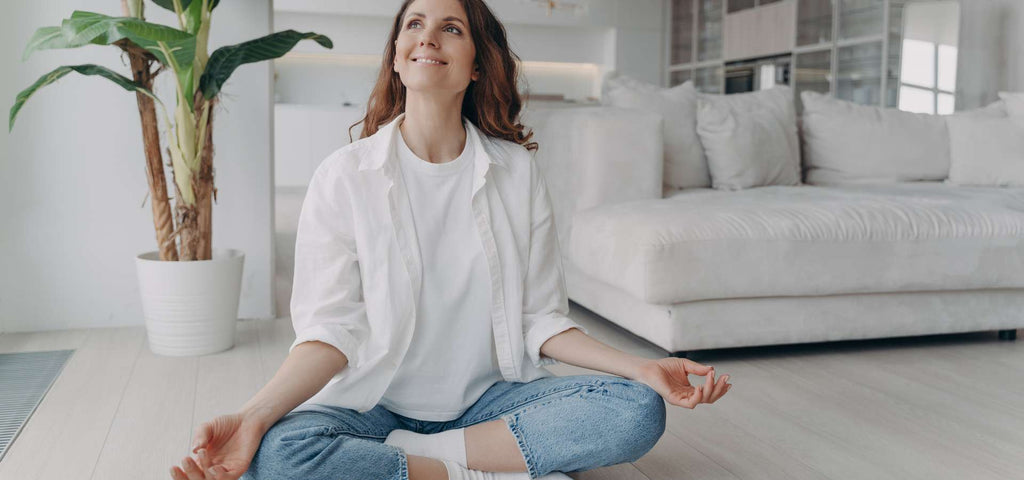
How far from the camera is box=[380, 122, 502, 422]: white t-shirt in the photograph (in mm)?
1416

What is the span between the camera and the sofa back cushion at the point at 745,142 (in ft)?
10.5

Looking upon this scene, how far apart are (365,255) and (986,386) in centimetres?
175

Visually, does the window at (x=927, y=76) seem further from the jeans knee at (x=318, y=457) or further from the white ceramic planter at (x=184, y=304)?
the jeans knee at (x=318, y=457)

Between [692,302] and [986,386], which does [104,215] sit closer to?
[692,302]

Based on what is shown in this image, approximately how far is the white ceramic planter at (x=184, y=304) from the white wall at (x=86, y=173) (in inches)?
14.4

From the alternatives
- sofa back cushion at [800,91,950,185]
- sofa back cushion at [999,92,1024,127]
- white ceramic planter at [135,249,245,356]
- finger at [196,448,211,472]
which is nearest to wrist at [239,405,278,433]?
finger at [196,448,211,472]

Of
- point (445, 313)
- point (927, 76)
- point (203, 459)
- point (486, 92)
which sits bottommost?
point (203, 459)

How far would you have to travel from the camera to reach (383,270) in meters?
1.36

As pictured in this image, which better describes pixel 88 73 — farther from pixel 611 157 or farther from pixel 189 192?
pixel 611 157

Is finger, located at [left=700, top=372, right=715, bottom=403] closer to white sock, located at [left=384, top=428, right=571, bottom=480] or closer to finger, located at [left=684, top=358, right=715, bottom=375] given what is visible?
finger, located at [left=684, top=358, right=715, bottom=375]

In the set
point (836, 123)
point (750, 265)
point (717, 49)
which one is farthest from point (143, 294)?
point (717, 49)

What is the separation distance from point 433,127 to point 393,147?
0.08m

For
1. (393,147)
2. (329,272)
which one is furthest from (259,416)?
(393,147)

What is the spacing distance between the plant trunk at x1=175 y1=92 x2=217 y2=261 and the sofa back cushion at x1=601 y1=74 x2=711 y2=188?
5.04ft
